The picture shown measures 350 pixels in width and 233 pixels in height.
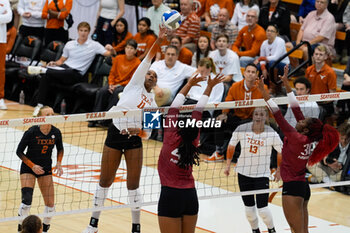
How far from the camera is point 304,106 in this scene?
11.7 meters

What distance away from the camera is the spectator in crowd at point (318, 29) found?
548 inches

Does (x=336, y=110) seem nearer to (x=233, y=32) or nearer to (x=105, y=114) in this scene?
(x=233, y=32)

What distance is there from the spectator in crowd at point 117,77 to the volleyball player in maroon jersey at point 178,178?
686 centimetres

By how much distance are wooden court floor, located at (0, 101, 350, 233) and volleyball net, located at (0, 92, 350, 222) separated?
14 mm

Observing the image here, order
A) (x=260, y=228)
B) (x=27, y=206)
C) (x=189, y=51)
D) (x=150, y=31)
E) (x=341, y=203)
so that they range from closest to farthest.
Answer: (x=27, y=206) < (x=260, y=228) < (x=341, y=203) < (x=189, y=51) < (x=150, y=31)

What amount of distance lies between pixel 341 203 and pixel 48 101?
7229 mm

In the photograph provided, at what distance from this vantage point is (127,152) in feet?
28.2

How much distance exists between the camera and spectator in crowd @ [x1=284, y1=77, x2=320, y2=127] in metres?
10.9

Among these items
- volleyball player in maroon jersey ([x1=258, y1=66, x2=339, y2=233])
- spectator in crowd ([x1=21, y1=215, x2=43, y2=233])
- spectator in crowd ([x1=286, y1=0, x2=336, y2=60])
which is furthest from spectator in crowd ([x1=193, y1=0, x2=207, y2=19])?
spectator in crowd ([x1=21, y1=215, x2=43, y2=233])

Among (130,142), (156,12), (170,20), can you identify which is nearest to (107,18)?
(156,12)

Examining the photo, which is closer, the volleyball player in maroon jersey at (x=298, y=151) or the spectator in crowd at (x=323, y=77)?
the volleyball player in maroon jersey at (x=298, y=151)

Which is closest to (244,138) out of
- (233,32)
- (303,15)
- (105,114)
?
(105,114)

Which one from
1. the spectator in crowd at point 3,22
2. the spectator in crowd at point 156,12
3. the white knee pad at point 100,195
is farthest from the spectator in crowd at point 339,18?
the white knee pad at point 100,195

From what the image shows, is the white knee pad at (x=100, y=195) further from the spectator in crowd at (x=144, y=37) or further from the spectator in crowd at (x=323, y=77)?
the spectator in crowd at (x=144, y=37)
